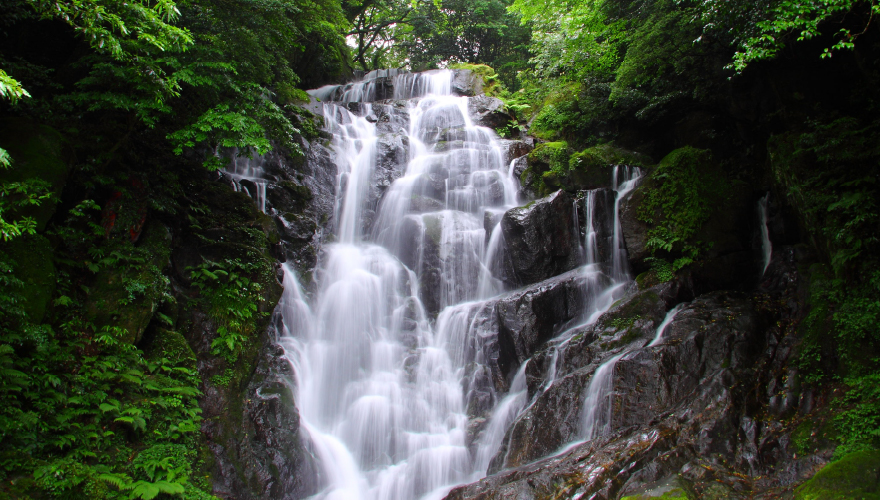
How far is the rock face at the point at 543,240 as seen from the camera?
11086mm

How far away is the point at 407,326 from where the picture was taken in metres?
11.1

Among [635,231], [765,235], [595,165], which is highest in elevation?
[595,165]

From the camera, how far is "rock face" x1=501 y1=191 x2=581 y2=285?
11086mm

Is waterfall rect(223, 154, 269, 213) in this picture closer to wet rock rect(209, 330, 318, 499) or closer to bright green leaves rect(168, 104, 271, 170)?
bright green leaves rect(168, 104, 271, 170)

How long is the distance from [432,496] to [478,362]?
3.03m

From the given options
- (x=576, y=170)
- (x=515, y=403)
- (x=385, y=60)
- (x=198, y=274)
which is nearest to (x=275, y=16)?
(x=198, y=274)

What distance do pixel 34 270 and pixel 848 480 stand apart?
1056 cm

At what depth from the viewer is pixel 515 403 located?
8648 mm

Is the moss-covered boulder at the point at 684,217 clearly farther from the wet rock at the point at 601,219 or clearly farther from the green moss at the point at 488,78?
the green moss at the point at 488,78

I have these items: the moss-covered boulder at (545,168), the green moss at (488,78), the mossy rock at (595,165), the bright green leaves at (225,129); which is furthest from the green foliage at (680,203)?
the green moss at (488,78)

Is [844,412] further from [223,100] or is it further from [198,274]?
[223,100]

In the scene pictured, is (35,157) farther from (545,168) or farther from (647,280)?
(545,168)

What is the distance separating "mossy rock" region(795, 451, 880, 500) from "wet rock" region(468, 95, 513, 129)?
51.6 feet

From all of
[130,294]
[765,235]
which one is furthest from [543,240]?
[130,294]
